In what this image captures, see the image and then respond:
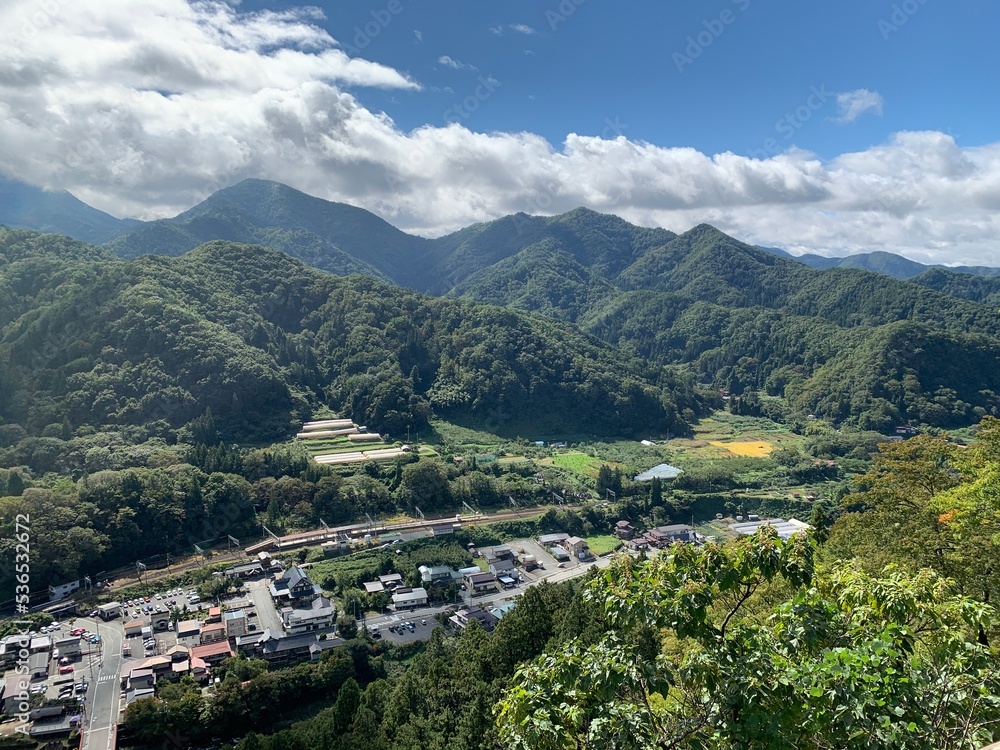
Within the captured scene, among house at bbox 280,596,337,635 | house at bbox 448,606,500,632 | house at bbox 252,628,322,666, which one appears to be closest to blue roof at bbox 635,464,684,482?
house at bbox 448,606,500,632

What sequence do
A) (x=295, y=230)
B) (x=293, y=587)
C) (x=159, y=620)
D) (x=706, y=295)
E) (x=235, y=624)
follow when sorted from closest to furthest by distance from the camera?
(x=235, y=624)
(x=159, y=620)
(x=293, y=587)
(x=706, y=295)
(x=295, y=230)

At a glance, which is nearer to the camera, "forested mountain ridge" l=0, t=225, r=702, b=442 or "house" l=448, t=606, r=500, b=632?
"house" l=448, t=606, r=500, b=632

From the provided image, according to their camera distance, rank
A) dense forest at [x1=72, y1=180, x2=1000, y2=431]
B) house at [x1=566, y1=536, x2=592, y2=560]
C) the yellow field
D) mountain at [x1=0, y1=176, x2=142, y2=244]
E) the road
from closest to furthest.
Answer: the road < house at [x1=566, y1=536, x2=592, y2=560] < the yellow field < dense forest at [x1=72, y1=180, x2=1000, y2=431] < mountain at [x1=0, y1=176, x2=142, y2=244]

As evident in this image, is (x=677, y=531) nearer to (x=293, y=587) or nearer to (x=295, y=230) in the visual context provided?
(x=293, y=587)

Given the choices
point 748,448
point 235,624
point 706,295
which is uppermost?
point 706,295

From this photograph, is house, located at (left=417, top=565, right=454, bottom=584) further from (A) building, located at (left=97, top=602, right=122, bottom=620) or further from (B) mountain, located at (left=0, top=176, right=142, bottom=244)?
(B) mountain, located at (left=0, top=176, right=142, bottom=244)

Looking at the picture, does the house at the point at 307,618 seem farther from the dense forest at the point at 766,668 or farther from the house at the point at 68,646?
the dense forest at the point at 766,668

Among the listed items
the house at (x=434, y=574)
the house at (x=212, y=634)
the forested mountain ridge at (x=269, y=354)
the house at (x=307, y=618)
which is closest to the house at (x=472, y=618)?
the house at (x=434, y=574)

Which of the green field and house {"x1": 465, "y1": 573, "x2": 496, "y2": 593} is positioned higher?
house {"x1": 465, "y1": 573, "x2": 496, "y2": 593}

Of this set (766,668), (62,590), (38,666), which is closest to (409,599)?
(38,666)
